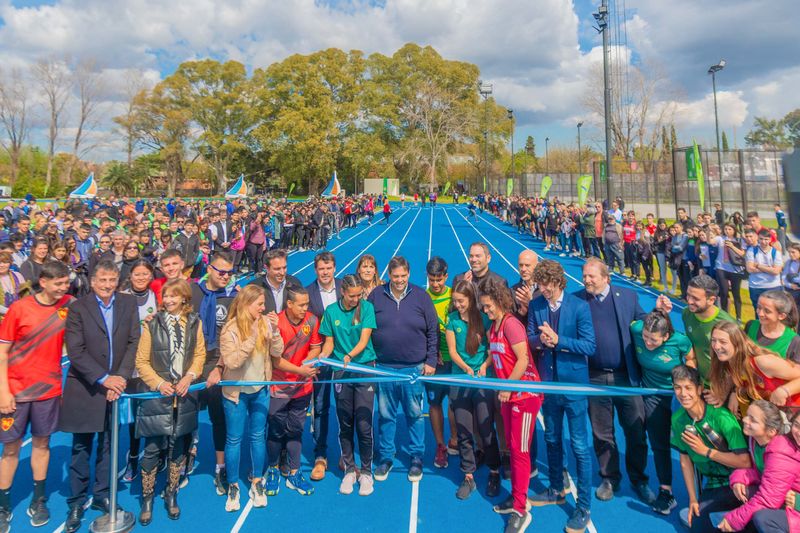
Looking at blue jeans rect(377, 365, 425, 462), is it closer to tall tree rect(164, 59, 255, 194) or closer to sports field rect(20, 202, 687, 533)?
sports field rect(20, 202, 687, 533)

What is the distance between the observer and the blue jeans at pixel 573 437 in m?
A: 3.58

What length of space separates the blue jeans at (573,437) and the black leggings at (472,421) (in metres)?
0.49

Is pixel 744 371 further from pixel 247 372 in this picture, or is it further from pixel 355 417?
pixel 247 372

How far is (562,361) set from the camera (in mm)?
3777

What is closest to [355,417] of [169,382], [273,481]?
[273,481]

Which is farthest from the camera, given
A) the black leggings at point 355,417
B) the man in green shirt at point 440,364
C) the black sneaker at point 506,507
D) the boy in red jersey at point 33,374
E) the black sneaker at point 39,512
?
the man in green shirt at point 440,364

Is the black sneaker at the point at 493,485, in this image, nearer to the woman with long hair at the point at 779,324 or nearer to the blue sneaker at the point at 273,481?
the blue sneaker at the point at 273,481

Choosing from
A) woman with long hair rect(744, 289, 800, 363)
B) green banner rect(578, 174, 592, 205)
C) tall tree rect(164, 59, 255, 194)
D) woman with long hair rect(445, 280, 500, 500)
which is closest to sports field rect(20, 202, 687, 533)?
woman with long hair rect(445, 280, 500, 500)

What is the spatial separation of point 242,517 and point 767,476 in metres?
3.56

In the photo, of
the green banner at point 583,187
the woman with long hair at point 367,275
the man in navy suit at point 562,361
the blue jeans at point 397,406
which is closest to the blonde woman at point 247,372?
the blue jeans at point 397,406

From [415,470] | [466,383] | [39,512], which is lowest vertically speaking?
[415,470]

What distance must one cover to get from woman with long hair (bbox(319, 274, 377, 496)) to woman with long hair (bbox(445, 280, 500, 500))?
0.70m

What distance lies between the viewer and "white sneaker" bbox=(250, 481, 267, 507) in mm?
3979

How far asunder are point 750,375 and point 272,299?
12.3ft
